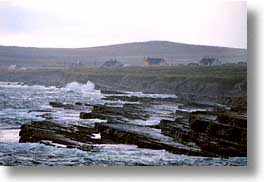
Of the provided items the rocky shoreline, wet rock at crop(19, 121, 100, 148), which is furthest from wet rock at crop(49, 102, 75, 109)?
wet rock at crop(19, 121, 100, 148)

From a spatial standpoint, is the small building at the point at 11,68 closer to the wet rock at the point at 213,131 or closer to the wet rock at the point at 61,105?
the wet rock at the point at 61,105

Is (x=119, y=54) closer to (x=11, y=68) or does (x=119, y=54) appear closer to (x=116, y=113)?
(x=116, y=113)

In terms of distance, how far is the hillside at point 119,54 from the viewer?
2574mm

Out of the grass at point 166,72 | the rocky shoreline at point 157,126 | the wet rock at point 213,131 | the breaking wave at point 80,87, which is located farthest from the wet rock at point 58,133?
the wet rock at point 213,131

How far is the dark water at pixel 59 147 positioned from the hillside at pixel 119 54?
157 millimetres

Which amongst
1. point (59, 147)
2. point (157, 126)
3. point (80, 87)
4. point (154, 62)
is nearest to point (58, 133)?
point (59, 147)

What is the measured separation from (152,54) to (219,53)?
418mm

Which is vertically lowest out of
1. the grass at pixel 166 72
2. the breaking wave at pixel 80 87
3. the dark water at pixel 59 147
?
the dark water at pixel 59 147

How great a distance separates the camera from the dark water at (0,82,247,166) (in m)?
2.54

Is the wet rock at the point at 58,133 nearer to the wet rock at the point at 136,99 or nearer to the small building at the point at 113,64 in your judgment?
the wet rock at the point at 136,99

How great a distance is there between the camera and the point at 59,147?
101 inches

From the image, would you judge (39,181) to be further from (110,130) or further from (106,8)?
(106,8)

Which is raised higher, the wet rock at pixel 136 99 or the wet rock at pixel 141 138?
the wet rock at pixel 136 99

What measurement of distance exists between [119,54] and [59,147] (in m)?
0.67
